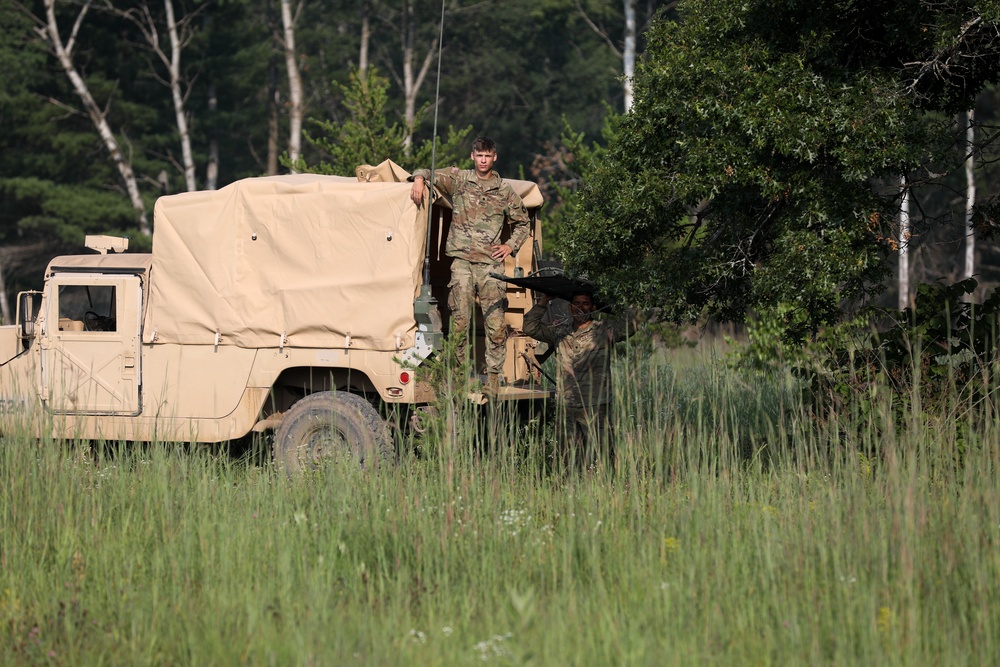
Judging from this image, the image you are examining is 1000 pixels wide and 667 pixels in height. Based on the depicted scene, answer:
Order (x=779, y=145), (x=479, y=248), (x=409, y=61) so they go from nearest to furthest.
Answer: (x=779, y=145), (x=479, y=248), (x=409, y=61)

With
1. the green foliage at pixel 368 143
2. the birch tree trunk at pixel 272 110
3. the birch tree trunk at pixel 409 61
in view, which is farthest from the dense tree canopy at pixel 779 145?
the birch tree trunk at pixel 409 61

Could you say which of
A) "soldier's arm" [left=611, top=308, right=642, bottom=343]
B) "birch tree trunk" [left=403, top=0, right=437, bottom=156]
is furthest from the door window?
"birch tree trunk" [left=403, top=0, right=437, bottom=156]

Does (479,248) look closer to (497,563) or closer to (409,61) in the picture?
(497,563)

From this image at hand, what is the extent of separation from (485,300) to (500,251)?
1.29 feet

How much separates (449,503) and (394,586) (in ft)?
2.33

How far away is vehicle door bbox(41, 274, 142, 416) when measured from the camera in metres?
9.00

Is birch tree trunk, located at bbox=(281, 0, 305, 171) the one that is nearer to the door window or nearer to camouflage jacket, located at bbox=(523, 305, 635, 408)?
the door window

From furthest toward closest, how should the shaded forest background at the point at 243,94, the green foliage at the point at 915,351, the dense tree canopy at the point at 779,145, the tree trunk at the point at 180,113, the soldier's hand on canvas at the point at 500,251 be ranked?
the shaded forest background at the point at 243,94
the tree trunk at the point at 180,113
the soldier's hand on canvas at the point at 500,251
the green foliage at the point at 915,351
the dense tree canopy at the point at 779,145

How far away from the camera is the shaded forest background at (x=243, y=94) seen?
31578mm

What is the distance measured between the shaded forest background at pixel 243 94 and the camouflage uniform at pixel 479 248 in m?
15.5

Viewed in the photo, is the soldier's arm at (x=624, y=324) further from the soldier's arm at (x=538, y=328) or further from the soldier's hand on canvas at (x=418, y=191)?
the soldier's hand on canvas at (x=418, y=191)

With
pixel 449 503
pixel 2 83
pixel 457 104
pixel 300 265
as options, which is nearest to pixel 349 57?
pixel 457 104

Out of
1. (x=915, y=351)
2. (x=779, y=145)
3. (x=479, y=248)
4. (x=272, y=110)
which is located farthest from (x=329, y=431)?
(x=272, y=110)

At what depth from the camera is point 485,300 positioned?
890 cm
